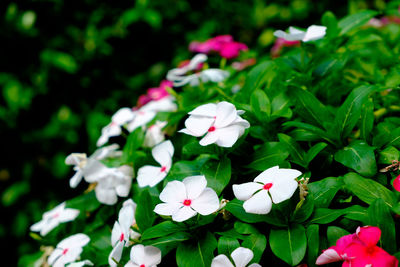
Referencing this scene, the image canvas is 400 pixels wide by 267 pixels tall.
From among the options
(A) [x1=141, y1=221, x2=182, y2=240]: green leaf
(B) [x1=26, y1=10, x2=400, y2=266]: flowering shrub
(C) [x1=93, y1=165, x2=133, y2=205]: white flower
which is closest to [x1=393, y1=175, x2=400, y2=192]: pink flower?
(B) [x1=26, y1=10, x2=400, y2=266]: flowering shrub

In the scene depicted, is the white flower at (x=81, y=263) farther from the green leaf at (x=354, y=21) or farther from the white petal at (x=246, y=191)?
the green leaf at (x=354, y=21)

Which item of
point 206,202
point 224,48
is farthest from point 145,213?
point 224,48

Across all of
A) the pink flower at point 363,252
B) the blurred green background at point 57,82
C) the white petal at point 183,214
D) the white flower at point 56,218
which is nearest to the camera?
the pink flower at point 363,252

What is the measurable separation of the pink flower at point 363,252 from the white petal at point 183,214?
238mm

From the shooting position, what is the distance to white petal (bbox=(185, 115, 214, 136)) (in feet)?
2.59

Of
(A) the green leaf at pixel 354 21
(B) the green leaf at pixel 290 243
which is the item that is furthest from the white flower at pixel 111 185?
(A) the green leaf at pixel 354 21

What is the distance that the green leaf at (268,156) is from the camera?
2.66ft

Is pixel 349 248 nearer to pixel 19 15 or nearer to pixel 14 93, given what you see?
pixel 14 93

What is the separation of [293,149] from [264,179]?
0.55 feet

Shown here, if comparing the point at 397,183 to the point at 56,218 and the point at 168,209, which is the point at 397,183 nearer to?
the point at 168,209

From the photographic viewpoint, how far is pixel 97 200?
1096 millimetres

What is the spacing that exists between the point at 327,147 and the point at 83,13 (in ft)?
6.51

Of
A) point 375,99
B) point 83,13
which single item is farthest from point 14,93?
point 375,99

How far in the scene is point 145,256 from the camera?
754mm
